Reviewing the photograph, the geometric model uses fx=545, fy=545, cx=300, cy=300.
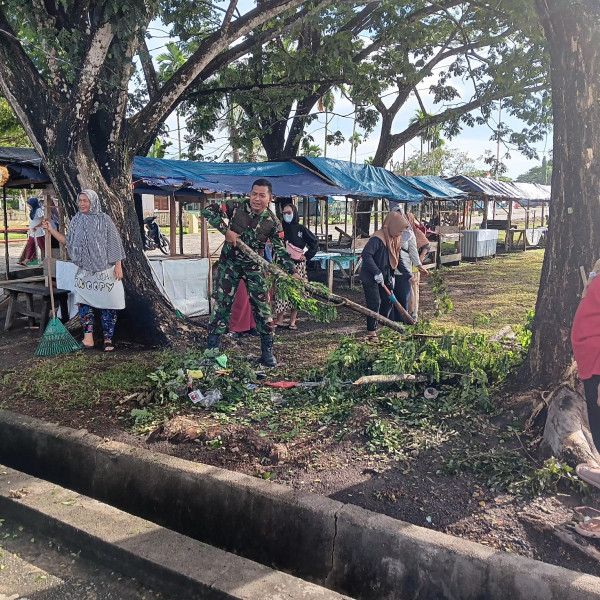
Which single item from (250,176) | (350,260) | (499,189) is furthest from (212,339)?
(499,189)

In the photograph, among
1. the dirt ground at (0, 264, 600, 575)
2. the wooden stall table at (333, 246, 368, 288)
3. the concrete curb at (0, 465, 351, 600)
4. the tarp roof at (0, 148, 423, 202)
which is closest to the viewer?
the concrete curb at (0, 465, 351, 600)

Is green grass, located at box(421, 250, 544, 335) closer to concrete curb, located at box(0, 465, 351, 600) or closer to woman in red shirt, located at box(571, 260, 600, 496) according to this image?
woman in red shirt, located at box(571, 260, 600, 496)

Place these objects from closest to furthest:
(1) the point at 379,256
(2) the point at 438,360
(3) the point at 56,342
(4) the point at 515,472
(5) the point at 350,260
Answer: (4) the point at 515,472 < (2) the point at 438,360 < (3) the point at 56,342 < (1) the point at 379,256 < (5) the point at 350,260

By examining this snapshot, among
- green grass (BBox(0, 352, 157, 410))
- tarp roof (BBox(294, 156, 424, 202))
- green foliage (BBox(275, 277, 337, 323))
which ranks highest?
tarp roof (BBox(294, 156, 424, 202))

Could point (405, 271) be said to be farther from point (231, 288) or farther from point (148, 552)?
point (148, 552)

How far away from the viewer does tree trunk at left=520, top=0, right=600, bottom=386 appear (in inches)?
145

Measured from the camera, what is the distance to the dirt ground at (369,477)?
2770mm

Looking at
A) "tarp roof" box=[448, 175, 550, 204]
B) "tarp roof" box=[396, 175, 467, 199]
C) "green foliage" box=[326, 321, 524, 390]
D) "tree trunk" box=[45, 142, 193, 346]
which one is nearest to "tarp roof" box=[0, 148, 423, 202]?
"tarp roof" box=[396, 175, 467, 199]

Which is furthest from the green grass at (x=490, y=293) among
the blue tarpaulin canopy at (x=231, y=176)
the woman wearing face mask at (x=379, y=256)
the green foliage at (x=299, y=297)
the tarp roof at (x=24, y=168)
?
the tarp roof at (x=24, y=168)

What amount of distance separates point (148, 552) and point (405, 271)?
17.4 feet

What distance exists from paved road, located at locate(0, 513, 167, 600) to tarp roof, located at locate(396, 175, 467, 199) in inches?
518

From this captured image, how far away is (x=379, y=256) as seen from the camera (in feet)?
22.6

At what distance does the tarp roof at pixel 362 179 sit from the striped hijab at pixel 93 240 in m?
6.01

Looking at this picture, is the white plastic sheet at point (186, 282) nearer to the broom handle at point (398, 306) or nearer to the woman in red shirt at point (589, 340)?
the broom handle at point (398, 306)
